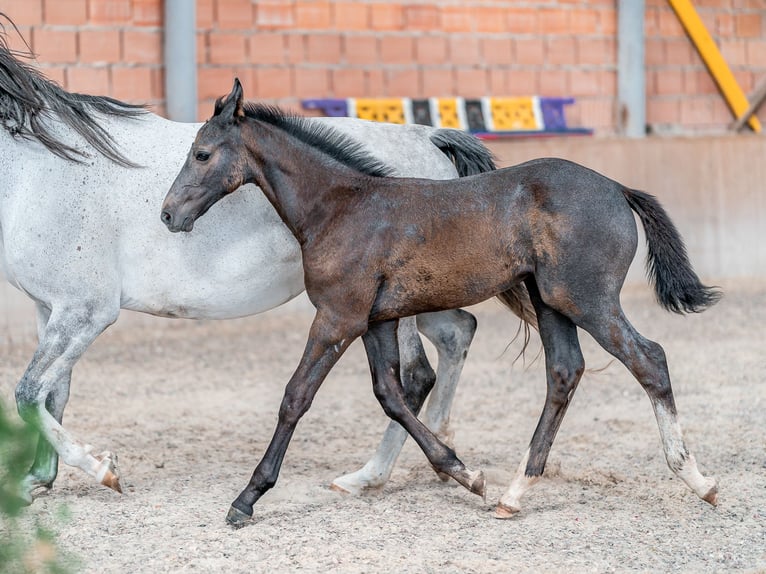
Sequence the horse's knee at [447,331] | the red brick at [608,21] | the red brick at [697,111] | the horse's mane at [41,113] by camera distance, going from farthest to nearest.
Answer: the red brick at [697,111], the red brick at [608,21], the horse's knee at [447,331], the horse's mane at [41,113]

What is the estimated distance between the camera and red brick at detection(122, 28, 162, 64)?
816 cm

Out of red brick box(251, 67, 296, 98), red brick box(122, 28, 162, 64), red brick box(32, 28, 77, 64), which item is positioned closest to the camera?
red brick box(32, 28, 77, 64)

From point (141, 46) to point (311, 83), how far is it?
1.43m

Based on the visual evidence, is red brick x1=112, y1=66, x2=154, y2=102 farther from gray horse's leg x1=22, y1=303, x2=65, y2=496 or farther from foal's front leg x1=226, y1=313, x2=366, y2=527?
foal's front leg x1=226, y1=313, x2=366, y2=527

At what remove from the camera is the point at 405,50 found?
916 cm

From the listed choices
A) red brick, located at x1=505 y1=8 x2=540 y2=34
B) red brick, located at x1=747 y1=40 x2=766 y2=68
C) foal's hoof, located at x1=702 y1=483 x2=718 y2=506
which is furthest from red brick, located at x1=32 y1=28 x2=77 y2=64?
red brick, located at x1=747 y1=40 x2=766 y2=68

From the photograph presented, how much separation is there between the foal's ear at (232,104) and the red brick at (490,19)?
6153 millimetres

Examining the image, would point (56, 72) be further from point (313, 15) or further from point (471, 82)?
point (471, 82)

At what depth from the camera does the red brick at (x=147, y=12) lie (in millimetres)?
8180

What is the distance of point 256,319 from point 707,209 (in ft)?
14.6

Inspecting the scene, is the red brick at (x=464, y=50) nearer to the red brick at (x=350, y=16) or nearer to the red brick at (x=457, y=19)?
the red brick at (x=457, y=19)

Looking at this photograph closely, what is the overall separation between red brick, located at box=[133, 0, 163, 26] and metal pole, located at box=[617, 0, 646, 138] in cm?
441

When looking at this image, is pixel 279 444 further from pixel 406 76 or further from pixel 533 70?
pixel 533 70

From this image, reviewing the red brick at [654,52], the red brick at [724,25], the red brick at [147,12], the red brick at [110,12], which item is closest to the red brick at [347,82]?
the red brick at [147,12]
